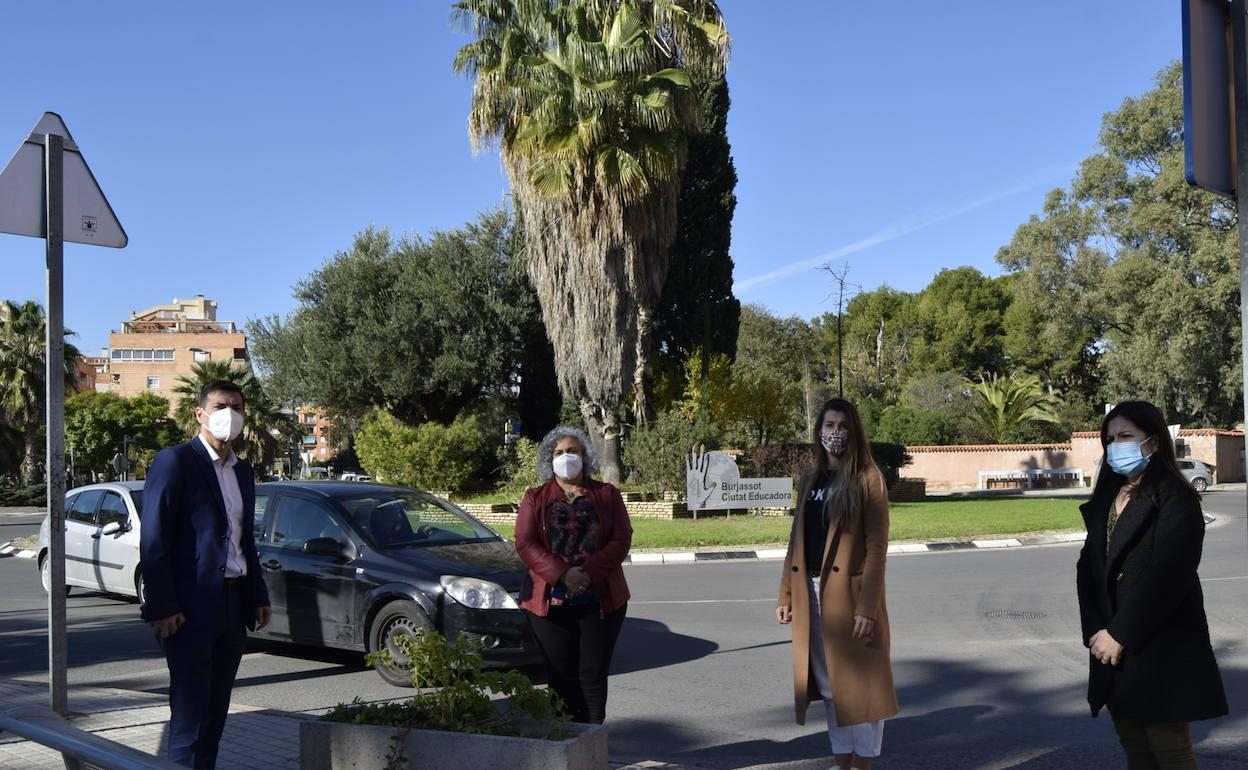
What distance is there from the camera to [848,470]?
4922 millimetres

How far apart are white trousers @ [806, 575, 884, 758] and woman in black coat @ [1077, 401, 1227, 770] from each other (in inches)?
44.9

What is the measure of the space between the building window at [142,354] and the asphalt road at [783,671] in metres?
103

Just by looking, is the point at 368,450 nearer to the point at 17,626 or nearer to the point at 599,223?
the point at 599,223

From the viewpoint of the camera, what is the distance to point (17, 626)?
11.1 m

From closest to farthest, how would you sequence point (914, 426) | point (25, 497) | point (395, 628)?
point (395, 628)
point (914, 426)
point (25, 497)

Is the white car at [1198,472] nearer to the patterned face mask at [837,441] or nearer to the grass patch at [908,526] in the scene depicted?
the grass patch at [908,526]

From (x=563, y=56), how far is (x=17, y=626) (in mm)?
16294

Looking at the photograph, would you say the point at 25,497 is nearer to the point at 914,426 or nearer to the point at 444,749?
the point at 914,426

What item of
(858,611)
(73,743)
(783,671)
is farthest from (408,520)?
(73,743)

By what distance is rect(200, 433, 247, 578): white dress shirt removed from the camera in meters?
4.84

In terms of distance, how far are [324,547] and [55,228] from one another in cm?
314

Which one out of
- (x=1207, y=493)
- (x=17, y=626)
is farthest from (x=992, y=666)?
(x=1207, y=493)

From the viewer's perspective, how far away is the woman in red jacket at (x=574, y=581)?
521cm

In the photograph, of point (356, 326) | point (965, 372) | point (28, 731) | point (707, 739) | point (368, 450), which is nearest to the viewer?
point (28, 731)
